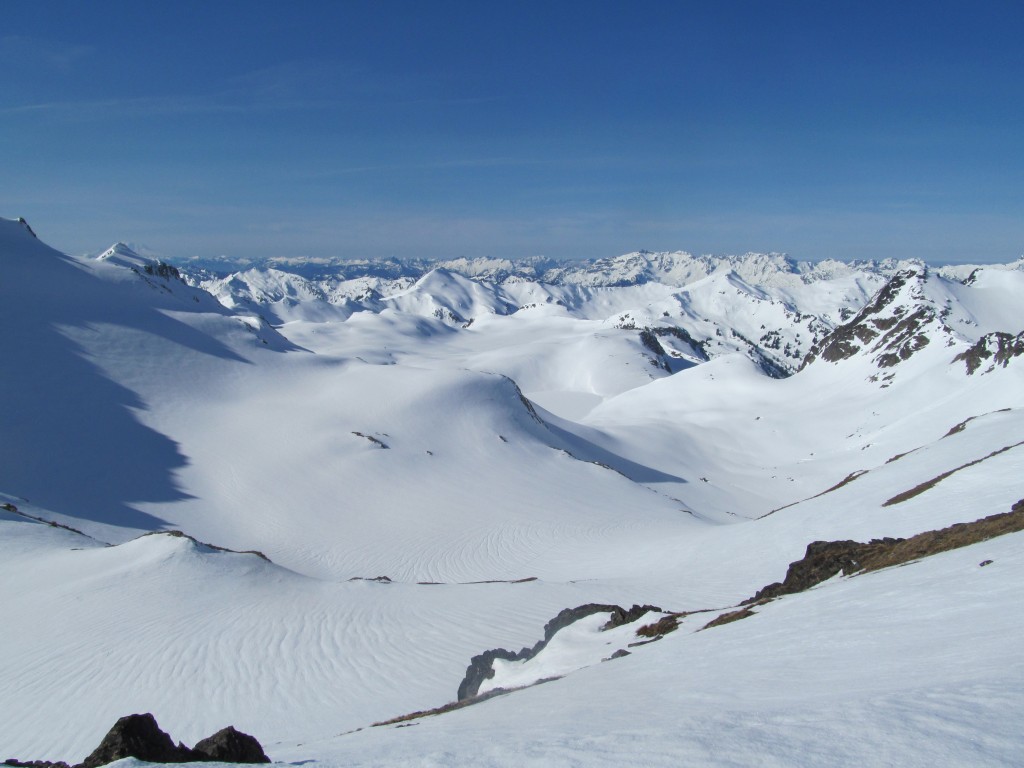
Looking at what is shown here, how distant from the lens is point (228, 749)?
7.04 m

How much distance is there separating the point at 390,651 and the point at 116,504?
27.2 metres

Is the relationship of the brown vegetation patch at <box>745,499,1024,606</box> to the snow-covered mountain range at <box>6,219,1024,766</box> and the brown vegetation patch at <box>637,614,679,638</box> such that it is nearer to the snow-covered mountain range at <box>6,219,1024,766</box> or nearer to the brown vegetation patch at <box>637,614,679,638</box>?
the snow-covered mountain range at <box>6,219,1024,766</box>

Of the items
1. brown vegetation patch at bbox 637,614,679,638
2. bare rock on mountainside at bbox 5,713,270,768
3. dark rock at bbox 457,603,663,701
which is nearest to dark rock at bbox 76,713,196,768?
bare rock on mountainside at bbox 5,713,270,768

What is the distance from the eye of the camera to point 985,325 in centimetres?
13612

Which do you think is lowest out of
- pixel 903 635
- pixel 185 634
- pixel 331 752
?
pixel 185 634

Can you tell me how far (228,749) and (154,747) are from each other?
0.83 metres

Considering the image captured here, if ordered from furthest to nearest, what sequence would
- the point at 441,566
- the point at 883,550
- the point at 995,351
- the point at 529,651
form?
the point at 995,351 < the point at 441,566 < the point at 529,651 < the point at 883,550

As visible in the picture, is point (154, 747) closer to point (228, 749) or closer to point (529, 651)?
point (228, 749)

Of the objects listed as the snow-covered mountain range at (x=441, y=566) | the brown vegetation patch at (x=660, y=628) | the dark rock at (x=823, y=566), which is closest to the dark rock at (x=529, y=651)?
the snow-covered mountain range at (x=441, y=566)

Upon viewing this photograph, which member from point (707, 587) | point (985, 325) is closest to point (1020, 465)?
point (707, 587)

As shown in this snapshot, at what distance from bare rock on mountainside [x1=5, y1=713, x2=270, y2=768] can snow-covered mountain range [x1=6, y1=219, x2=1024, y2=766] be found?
125cm

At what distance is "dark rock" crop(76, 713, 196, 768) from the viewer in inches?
267

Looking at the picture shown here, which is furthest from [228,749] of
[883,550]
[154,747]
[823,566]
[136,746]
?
[883,550]

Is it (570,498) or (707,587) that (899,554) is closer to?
(707,587)
